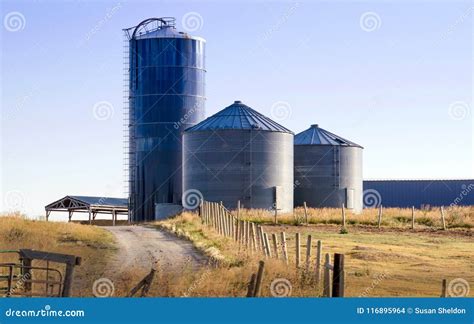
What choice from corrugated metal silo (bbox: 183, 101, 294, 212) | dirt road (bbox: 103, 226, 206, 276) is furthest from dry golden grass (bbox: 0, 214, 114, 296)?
corrugated metal silo (bbox: 183, 101, 294, 212)

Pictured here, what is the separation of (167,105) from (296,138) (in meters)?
8.77

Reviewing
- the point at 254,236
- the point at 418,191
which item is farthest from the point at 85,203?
the point at 254,236

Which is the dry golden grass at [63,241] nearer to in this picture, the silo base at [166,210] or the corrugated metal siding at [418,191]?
the silo base at [166,210]

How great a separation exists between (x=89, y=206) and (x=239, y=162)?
17.8m

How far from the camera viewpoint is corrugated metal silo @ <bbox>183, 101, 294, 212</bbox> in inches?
2020

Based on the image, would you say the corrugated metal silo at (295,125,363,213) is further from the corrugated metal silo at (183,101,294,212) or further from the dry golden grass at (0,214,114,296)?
the dry golden grass at (0,214,114,296)

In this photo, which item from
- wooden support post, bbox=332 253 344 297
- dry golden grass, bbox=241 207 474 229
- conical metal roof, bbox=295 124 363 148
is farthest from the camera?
conical metal roof, bbox=295 124 363 148

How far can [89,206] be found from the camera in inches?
2571

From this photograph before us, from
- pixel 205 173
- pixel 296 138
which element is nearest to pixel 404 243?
pixel 205 173

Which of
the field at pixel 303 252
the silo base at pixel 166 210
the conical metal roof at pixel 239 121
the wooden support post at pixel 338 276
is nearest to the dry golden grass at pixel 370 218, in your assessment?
the field at pixel 303 252

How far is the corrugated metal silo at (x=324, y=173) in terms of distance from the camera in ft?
192

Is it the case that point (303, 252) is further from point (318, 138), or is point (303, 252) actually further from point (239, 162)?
point (318, 138)

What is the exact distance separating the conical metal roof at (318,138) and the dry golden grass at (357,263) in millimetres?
11387

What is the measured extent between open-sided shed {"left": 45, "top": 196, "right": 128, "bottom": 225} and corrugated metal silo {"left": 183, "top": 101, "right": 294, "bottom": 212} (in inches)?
578
